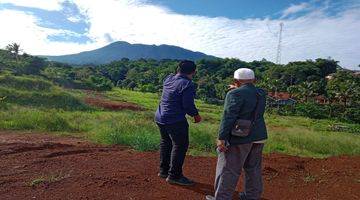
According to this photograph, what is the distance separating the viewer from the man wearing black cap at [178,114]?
527 cm

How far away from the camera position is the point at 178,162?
5387 mm

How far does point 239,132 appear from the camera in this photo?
4367 mm

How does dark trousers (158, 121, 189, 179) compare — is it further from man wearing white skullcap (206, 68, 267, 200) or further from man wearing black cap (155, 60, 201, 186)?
man wearing white skullcap (206, 68, 267, 200)

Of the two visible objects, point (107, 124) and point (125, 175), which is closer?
point (125, 175)

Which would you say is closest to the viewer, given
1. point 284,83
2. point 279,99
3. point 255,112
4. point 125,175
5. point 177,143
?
point 255,112

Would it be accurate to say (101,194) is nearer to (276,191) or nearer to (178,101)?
(178,101)

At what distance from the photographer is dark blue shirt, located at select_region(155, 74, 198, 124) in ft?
17.2

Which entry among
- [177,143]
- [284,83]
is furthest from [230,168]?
[284,83]

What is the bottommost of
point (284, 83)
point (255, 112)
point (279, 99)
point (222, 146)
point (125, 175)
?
point (279, 99)

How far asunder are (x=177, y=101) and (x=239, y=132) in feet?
3.97

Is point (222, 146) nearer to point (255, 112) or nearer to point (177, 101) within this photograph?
point (255, 112)

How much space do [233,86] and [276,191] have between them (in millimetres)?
1699

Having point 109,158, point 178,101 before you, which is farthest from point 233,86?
point 109,158

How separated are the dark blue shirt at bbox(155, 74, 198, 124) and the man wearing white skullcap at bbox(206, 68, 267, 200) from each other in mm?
770
